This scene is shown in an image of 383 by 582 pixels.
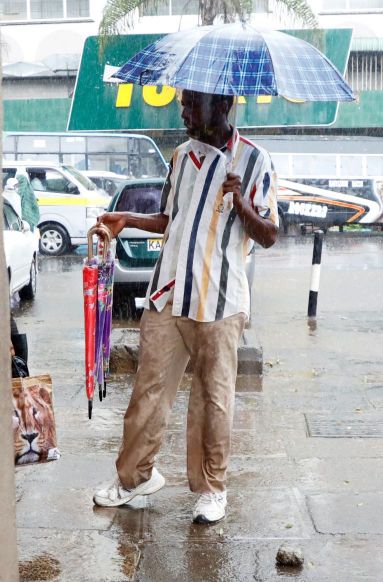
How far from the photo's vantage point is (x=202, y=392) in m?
4.82

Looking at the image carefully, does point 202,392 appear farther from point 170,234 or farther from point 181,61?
point 181,61

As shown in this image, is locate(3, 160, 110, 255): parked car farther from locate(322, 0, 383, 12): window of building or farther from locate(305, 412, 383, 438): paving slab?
locate(322, 0, 383, 12): window of building

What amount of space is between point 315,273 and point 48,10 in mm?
28071

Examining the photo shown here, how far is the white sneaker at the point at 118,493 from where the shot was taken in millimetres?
4922

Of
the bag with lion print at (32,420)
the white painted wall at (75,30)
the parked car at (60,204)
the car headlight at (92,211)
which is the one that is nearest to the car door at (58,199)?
the parked car at (60,204)

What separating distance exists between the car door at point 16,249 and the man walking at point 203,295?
7.86 m

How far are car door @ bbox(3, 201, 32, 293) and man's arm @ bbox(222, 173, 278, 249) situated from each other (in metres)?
8.07

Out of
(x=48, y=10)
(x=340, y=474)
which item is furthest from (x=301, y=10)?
(x=48, y=10)

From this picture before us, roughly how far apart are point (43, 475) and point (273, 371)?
361 centimetres

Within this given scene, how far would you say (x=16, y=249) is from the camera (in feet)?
42.7

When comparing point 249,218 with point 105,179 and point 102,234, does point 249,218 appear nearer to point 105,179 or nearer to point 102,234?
point 102,234

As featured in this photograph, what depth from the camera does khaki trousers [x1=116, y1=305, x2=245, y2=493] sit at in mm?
4746

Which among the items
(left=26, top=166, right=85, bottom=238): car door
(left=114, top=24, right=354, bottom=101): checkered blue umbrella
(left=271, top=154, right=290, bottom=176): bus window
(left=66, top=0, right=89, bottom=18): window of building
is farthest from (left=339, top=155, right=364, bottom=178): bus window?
(left=114, top=24, right=354, bottom=101): checkered blue umbrella

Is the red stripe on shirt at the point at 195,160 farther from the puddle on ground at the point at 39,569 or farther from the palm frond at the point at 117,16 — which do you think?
the palm frond at the point at 117,16
